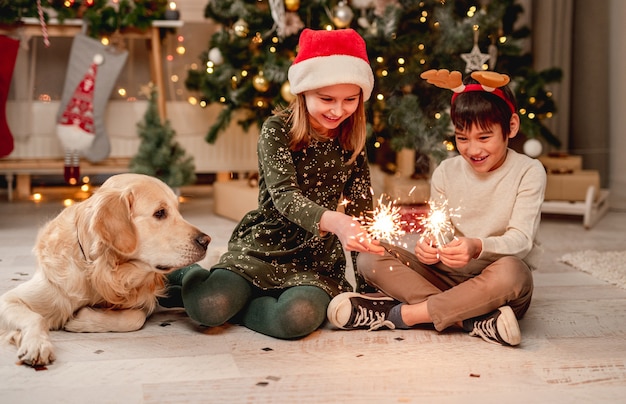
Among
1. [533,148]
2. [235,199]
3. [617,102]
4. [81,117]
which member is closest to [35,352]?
[235,199]

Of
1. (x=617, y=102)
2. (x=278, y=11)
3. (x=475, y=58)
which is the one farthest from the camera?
(x=617, y=102)

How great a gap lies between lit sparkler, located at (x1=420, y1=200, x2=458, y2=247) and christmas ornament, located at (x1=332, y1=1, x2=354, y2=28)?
1.77 metres

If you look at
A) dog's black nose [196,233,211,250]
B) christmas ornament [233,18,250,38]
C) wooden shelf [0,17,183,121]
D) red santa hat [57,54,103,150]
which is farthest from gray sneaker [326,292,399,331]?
red santa hat [57,54,103,150]

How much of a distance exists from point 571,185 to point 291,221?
250 centimetres

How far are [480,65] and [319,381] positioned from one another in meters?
2.43

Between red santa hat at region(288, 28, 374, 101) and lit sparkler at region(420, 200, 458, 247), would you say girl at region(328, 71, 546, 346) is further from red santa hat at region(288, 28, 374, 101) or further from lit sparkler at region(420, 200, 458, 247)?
red santa hat at region(288, 28, 374, 101)

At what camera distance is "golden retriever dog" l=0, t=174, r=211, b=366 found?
1904mm

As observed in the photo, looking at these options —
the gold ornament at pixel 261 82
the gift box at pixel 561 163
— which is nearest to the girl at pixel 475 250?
the gold ornament at pixel 261 82

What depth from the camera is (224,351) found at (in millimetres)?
1861

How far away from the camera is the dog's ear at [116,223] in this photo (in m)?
1.89

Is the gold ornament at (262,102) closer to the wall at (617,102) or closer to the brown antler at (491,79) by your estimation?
the wall at (617,102)

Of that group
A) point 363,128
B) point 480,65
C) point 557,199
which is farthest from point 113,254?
point 557,199

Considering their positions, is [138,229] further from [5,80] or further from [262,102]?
[5,80]

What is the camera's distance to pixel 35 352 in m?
1.72
